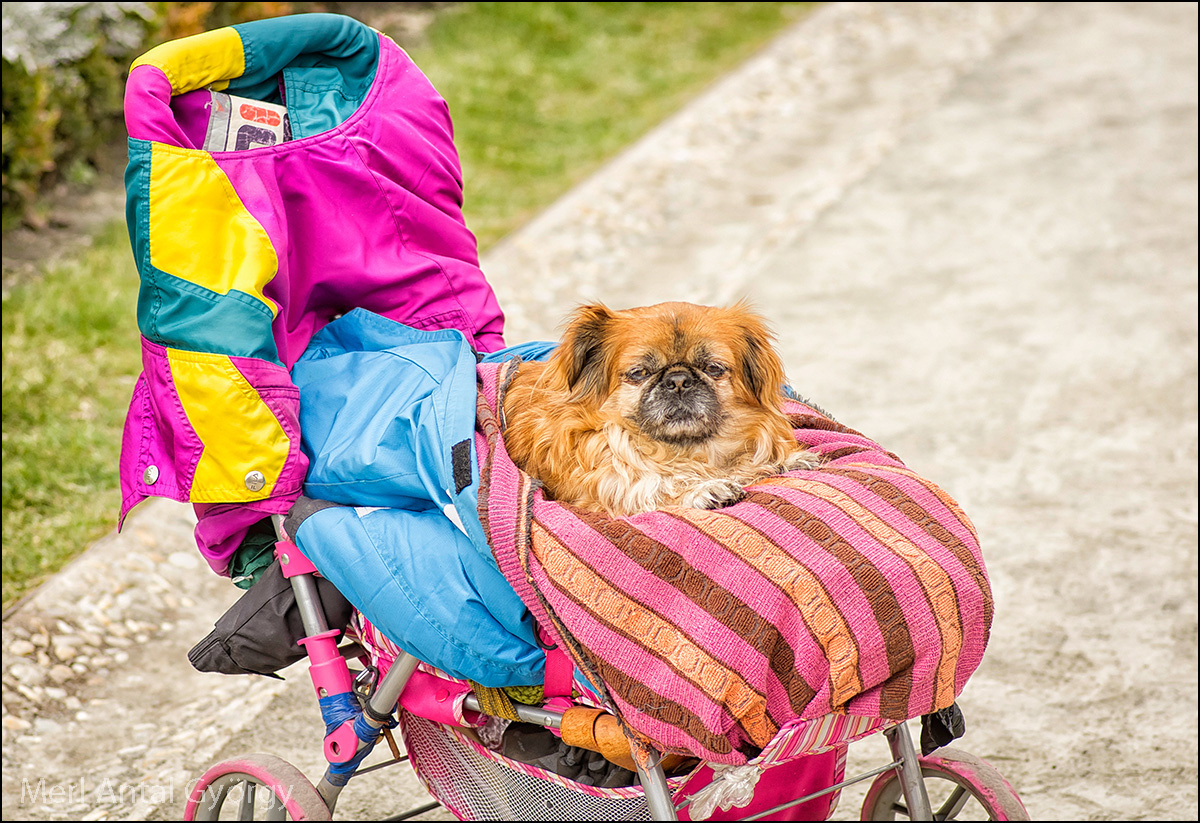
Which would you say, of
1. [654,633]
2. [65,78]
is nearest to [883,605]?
[654,633]

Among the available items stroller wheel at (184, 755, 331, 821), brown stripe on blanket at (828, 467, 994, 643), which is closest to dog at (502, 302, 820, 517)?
brown stripe on blanket at (828, 467, 994, 643)

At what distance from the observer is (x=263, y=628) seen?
2.29 metres

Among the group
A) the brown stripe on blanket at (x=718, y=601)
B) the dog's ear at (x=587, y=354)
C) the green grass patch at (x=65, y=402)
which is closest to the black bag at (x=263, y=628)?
the dog's ear at (x=587, y=354)

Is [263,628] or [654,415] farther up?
Result: [654,415]

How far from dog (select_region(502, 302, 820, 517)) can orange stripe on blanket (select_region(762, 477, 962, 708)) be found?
254 millimetres

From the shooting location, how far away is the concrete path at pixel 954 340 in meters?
3.43

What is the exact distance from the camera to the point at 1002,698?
356 centimetres

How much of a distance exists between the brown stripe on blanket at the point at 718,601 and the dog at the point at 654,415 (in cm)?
25

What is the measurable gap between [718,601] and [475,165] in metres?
5.51

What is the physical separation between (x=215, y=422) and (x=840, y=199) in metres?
5.23

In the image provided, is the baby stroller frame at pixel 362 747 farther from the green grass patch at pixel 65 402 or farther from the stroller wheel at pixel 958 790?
the green grass patch at pixel 65 402

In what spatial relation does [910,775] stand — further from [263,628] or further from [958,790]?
[263,628]

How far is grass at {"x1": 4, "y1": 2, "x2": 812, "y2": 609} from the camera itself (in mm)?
4297

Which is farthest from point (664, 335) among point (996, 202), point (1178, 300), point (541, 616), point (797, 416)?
point (996, 202)
